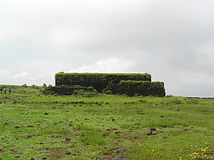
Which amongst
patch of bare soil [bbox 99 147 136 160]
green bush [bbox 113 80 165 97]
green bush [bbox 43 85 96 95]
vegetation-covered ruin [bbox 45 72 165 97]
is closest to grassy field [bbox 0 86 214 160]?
patch of bare soil [bbox 99 147 136 160]

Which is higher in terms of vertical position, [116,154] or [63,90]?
[63,90]

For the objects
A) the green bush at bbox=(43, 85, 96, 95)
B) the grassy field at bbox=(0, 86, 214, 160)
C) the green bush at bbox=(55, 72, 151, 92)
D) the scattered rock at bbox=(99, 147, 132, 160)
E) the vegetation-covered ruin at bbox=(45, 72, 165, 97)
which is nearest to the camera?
the scattered rock at bbox=(99, 147, 132, 160)

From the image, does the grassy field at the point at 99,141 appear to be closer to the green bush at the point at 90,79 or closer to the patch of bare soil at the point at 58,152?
the patch of bare soil at the point at 58,152

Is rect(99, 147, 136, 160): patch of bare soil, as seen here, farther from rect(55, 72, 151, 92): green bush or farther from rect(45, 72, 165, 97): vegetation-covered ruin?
rect(55, 72, 151, 92): green bush

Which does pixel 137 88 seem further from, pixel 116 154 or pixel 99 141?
pixel 116 154

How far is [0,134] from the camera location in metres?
10.6

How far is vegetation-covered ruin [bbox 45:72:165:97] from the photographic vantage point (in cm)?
3381

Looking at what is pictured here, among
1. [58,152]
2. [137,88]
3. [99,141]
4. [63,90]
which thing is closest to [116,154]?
[99,141]

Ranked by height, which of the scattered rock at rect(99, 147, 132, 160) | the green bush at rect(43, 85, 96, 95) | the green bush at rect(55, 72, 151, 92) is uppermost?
the green bush at rect(55, 72, 151, 92)

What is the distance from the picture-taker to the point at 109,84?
36.0 meters

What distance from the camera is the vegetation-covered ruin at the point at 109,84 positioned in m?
33.8

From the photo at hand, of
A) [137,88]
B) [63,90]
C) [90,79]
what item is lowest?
[63,90]

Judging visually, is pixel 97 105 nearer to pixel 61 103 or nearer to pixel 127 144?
pixel 61 103

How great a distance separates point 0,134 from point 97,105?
46.2ft
